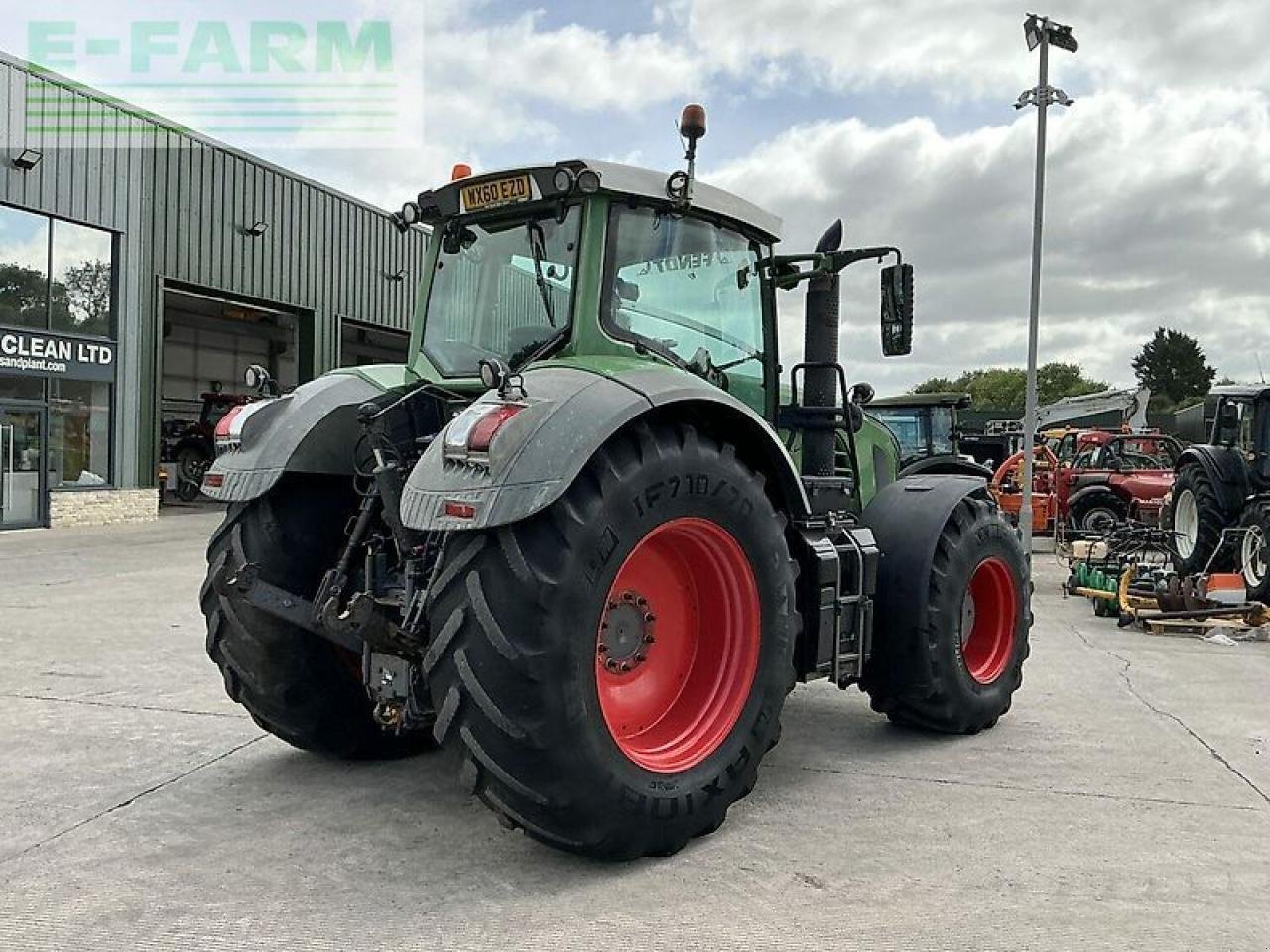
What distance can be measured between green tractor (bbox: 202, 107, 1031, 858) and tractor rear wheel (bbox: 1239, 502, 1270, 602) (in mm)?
5679

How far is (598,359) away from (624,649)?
107 centimetres

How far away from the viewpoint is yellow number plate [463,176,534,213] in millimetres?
4203

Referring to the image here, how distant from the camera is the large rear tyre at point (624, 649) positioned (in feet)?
10.6

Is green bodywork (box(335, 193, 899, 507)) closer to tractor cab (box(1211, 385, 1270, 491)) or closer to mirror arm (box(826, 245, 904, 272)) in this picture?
mirror arm (box(826, 245, 904, 272))

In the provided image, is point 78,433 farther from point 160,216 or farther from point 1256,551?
point 1256,551

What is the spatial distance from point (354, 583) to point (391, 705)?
64cm

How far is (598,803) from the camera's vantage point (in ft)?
10.9

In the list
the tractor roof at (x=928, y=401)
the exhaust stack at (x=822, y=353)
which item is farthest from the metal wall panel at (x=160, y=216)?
the exhaust stack at (x=822, y=353)

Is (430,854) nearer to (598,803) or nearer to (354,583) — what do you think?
(598,803)

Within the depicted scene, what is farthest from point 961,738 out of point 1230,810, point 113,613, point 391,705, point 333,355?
point 333,355

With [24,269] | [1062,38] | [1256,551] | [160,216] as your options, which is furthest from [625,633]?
[160,216]

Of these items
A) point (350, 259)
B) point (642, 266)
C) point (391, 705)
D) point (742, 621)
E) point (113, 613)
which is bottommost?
point (113, 613)

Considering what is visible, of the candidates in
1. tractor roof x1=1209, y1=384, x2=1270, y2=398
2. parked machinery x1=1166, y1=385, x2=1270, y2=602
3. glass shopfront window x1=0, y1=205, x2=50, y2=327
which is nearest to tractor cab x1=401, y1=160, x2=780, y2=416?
parked machinery x1=1166, y1=385, x2=1270, y2=602

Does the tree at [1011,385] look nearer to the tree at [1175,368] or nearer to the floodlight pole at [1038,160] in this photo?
the tree at [1175,368]
